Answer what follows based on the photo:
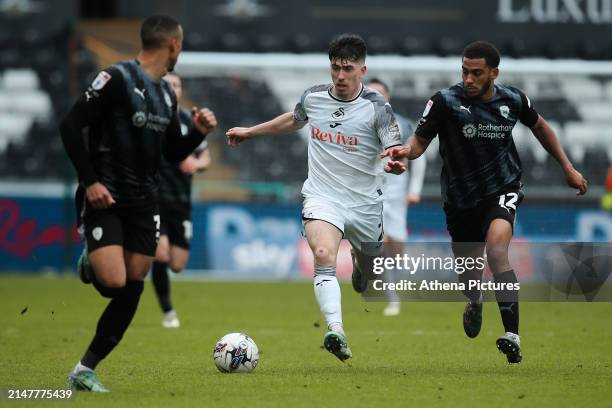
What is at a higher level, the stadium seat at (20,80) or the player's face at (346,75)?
the player's face at (346,75)

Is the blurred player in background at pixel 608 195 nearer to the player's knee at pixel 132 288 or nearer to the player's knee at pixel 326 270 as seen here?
the player's knee at pixel 326 270

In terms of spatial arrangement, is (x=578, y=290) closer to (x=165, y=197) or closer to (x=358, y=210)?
(x=358, y=210)

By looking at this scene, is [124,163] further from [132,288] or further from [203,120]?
[132,288]

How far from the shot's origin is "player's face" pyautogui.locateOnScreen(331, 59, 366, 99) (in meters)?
8.67

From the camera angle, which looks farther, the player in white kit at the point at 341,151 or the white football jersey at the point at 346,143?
the white football jersey at the point at 346,143


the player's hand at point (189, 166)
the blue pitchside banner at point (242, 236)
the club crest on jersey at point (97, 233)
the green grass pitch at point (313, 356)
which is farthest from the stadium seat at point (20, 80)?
the club crest on jersey at point (97, 233)

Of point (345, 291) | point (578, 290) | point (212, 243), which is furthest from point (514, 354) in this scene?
point (212, 243)

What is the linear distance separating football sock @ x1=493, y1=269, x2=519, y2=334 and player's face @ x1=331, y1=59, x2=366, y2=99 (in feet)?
5.75

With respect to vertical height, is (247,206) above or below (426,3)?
below

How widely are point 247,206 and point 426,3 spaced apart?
690 cm

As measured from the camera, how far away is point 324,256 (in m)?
8.52

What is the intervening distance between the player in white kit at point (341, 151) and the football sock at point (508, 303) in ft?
3.41

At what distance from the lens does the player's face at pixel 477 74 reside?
8656 mm

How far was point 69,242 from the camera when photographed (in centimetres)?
1936
